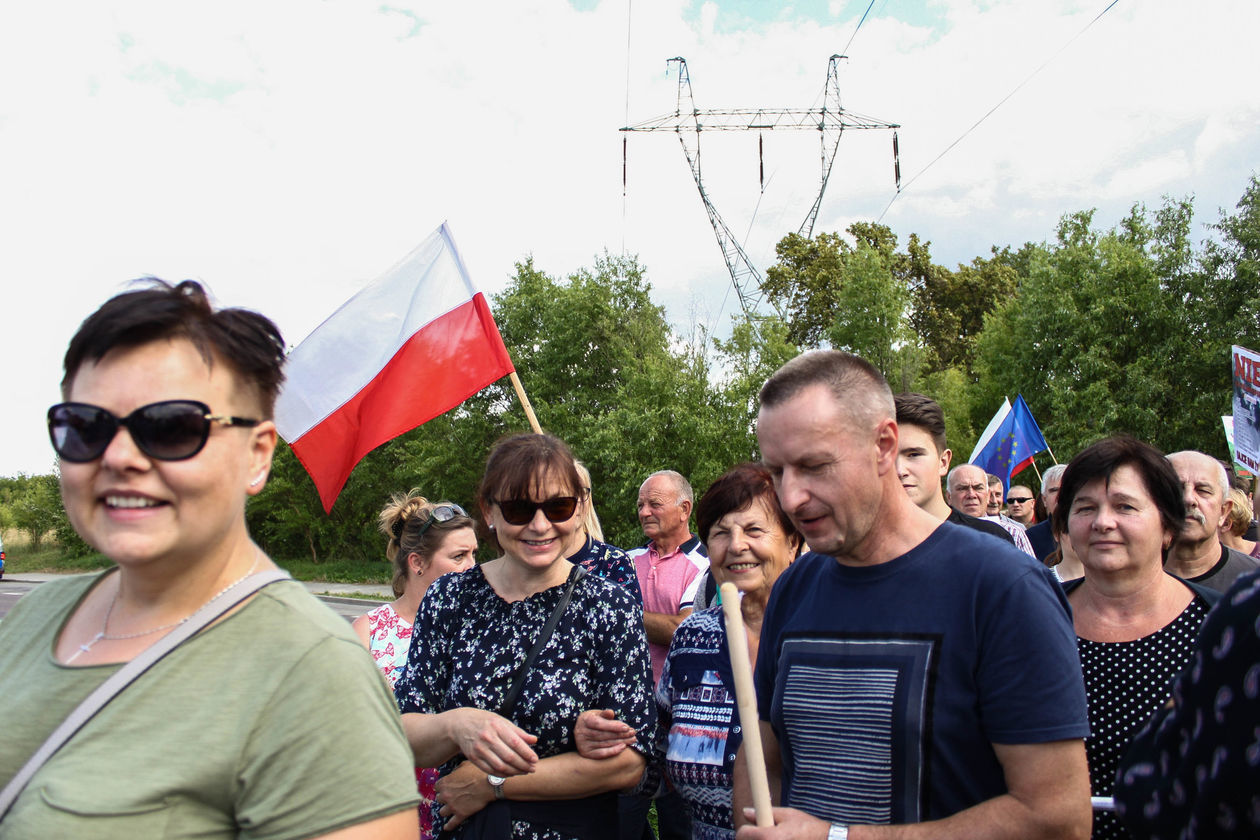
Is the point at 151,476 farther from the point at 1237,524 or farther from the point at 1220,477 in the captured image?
the point at 1237,524

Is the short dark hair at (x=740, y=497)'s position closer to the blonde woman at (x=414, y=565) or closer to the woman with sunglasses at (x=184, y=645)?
the blonde woman at (x=414, y=565)

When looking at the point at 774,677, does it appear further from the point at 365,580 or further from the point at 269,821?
the point at 365,580

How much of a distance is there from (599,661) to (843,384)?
4.40 ft

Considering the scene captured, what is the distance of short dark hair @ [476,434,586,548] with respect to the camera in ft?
10.8

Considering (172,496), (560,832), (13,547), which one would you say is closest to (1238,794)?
(172,496)

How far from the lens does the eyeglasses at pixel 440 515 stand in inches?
185

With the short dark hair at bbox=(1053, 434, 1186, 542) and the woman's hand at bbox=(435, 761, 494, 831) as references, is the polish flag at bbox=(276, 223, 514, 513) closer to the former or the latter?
the woman's hand at bbox=(435, 761, 494, 831)

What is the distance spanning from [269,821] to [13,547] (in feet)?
181

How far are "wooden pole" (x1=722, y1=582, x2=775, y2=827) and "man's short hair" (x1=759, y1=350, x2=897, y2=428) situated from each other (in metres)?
0.60

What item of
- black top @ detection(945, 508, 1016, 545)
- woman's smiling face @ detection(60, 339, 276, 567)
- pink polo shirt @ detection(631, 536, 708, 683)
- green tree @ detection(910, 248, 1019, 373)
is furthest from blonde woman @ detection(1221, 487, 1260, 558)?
green tree @ detection(910, 248, 1019, 373)

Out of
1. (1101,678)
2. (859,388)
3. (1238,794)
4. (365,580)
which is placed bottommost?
(365,580)

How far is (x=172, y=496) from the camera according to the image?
5.12 feet

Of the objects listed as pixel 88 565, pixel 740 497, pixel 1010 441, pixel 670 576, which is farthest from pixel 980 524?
pixel 88 565

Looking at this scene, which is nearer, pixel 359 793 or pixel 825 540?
pixel 359 793
